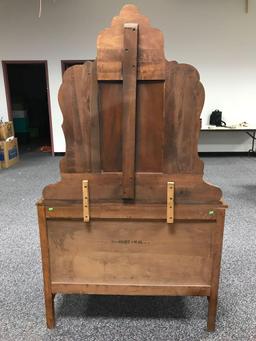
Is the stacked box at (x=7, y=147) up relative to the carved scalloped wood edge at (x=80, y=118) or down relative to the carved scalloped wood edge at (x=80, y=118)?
down

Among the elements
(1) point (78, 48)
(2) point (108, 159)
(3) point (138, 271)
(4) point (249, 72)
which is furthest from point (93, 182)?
(4) point (249, 72)

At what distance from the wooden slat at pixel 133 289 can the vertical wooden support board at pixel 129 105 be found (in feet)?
1.67

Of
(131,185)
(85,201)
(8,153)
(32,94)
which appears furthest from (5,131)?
(131,185)

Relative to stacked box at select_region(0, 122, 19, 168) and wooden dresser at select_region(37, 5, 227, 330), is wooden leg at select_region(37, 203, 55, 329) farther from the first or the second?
stacked box at select_region(0, 122, 19, 168)

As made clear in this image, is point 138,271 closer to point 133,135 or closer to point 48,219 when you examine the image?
point 48,219

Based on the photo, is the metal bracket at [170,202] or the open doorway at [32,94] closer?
the metal bracket at [170,202]

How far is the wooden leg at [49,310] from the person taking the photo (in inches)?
62.5

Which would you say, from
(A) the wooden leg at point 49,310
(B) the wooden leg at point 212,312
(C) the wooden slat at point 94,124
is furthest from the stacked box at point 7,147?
(B) the wooden leg at point 212,312

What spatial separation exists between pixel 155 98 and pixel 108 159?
34 centimetres

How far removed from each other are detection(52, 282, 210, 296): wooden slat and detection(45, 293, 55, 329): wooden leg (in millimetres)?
65

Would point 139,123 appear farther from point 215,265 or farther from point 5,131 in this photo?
point 5,131

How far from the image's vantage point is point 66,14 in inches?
216

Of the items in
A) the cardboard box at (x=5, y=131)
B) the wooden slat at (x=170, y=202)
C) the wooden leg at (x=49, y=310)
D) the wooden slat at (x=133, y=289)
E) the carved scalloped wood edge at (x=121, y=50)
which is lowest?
the wooden leg at (x=49, y=310)

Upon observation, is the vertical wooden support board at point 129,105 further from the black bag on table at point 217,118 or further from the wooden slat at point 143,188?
the black bag on table at point 217,118
